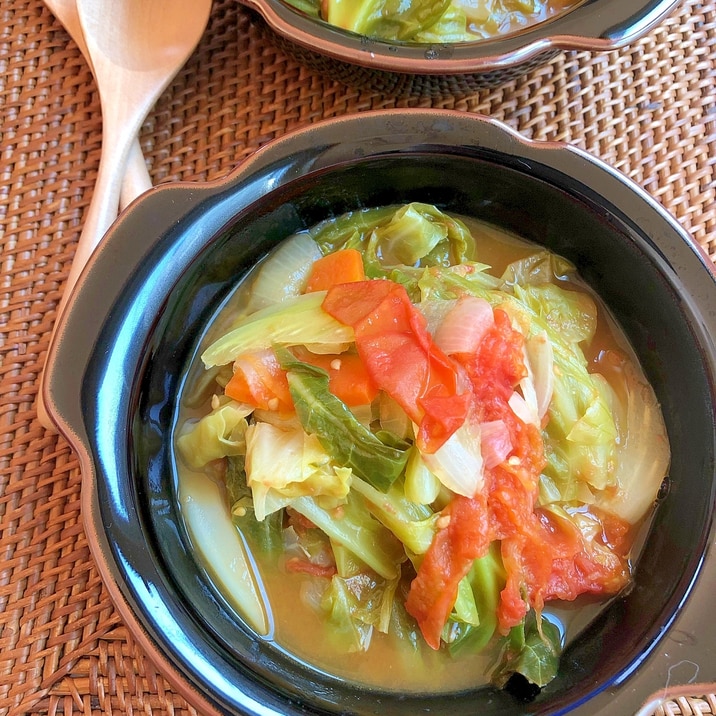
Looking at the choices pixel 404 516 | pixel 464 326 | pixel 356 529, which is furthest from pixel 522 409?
pixel 356 529

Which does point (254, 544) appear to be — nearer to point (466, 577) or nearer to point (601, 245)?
point (466, 577)

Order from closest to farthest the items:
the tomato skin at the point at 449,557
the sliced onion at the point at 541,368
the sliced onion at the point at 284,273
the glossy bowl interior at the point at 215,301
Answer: the glossy bowl interior at the point at 215,301 < the tomato skin at the point at 449,557 < the sliced onion at the point at 541,368 < the sliced onion at the point at 284,273

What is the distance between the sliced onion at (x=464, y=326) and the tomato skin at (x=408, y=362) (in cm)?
3

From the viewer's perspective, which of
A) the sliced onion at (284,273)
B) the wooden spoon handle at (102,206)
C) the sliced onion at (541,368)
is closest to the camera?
the sliced onion at (541,368)

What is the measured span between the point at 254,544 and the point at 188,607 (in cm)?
23

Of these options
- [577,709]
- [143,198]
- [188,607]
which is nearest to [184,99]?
[143,198]

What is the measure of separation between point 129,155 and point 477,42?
0.95 m

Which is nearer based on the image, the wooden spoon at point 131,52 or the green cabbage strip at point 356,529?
the green cabbage strip at point 356,529

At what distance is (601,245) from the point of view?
1513 millimetres

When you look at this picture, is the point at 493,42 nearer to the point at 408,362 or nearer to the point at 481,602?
the point at 408,362

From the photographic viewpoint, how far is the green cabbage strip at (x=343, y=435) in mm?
1330

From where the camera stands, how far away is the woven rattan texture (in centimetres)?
178

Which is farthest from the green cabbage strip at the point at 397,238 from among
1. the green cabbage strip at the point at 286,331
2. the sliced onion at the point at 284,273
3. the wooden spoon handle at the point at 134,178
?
the wooden spoon handle at the point at 134,178

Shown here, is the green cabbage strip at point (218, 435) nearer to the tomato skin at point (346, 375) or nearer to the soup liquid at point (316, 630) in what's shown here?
the soup liquid at point (316, 630)
